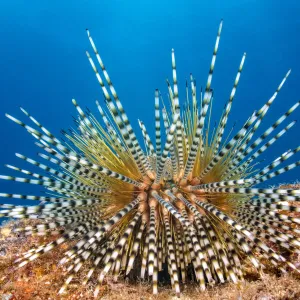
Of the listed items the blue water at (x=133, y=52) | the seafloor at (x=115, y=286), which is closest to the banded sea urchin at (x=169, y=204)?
the seafloor at (x=115, y=286)

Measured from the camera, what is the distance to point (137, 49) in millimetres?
88562

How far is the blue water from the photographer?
3078 inches

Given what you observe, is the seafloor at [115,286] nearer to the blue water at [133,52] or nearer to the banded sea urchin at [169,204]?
the banded sea urchin at [169,204]

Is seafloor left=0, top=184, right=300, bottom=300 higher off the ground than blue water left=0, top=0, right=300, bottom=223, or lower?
lower

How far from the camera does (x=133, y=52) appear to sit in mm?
88812

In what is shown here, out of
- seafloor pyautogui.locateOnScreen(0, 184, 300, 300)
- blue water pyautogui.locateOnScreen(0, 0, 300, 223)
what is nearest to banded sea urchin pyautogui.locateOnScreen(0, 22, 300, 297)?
seafloor pyautogui.locateOnScreen(0, 184, 300, 300)

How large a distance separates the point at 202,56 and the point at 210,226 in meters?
86.5

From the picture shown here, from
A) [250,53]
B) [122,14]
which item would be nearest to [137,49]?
[122,14]

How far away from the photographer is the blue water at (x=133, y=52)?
7819cm

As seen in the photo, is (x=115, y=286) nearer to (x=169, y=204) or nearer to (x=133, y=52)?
(x=169, y=204)

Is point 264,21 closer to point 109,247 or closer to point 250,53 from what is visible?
point 250,53

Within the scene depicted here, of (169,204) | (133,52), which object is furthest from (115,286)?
(133,52)

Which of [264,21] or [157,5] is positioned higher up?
[157,5]

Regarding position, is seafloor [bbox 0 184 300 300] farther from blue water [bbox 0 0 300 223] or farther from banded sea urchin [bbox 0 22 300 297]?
blue water [bbox 0 0 300 223]
